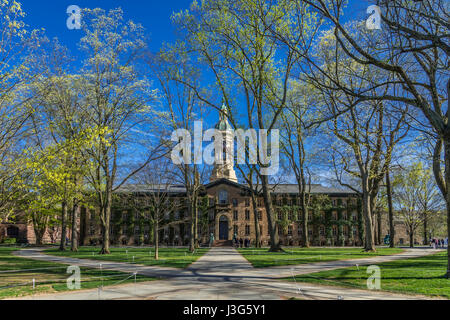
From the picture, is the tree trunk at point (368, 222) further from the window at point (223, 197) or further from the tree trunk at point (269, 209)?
the window at point (223, 197)

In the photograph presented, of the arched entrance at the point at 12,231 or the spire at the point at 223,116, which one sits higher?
the spire at the point at 223,116

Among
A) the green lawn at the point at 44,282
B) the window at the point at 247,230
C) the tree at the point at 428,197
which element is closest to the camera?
the green lawn at the point at 44,282

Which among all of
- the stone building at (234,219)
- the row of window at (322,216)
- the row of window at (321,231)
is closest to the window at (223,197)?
the stone building at (234,219)

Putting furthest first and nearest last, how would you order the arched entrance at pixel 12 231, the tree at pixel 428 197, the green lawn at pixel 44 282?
1. the arched entrance at pixel 12 231
2. the tree at pixel 428 197
3. the green lawn at pixel 44 282

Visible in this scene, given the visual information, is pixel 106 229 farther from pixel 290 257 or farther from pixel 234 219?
pixel 234 219

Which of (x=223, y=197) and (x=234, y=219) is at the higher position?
(x=223, y=197)

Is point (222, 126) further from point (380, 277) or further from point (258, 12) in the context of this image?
point (380, 277)

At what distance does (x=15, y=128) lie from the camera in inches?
518

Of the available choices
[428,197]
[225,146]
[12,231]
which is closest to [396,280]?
[225,146]

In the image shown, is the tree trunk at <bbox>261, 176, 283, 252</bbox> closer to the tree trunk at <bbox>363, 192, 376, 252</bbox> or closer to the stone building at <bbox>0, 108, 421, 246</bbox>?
the tree trunk at <bbox>363, 192, 376, 252</bbox>

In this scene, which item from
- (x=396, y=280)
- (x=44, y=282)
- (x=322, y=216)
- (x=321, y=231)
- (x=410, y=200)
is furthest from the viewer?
(x=322, y=216)

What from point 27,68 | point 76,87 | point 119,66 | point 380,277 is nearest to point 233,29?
point 119,66

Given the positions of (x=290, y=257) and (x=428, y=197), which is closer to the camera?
(x=290, y=257)
